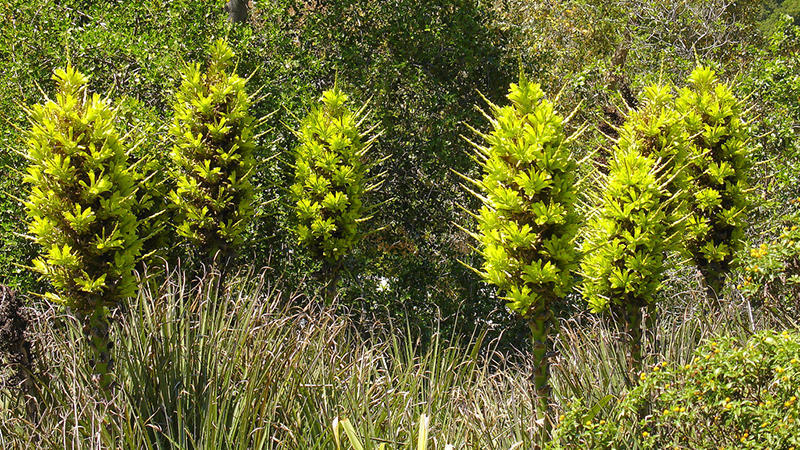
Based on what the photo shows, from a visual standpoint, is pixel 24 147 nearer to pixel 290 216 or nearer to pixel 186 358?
pixel 290 216

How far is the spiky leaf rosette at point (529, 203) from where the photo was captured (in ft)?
14.0

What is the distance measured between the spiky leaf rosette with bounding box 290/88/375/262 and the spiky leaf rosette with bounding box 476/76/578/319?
2.33 meters

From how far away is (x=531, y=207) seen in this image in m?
4.32

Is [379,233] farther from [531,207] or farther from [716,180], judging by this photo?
[531,207]

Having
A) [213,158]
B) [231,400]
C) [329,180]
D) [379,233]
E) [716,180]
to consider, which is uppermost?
[716,180]

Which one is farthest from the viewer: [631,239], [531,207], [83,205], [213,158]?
[213,158]

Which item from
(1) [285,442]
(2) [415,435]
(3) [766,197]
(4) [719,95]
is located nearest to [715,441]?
(2) [415,435]

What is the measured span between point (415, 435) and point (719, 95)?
4589mm

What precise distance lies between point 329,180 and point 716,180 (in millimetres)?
3381

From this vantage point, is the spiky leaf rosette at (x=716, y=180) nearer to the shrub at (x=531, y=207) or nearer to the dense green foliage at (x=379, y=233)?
the dense green foliage at (x=379, y=233)

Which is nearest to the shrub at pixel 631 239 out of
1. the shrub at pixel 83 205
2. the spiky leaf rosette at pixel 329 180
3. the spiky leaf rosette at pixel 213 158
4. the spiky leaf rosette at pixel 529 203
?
the spiky leaf rosette at pixel 529 203

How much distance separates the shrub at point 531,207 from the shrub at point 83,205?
7.68 feet

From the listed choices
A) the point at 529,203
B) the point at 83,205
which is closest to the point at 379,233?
the point at 83,205

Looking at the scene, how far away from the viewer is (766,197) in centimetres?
884
